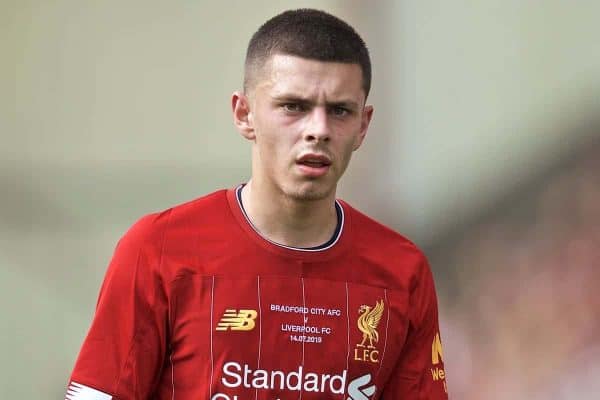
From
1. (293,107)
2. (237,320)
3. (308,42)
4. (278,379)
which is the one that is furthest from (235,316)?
(308,42)

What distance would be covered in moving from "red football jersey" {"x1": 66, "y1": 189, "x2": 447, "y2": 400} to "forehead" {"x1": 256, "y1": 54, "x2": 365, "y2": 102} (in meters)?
0.22

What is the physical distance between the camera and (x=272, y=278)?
1596 millimetres

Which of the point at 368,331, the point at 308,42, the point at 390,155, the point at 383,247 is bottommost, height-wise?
the point at 368,331

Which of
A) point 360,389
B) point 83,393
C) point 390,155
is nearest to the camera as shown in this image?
point 83,393

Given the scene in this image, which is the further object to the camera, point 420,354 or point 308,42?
point 420,354

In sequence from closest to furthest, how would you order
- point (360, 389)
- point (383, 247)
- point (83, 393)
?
point (83, 393) → point (360, 389) → point (383, 247)

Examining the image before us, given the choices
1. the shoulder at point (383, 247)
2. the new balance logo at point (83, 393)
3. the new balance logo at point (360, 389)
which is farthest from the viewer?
the shoulder at point (383, 247)

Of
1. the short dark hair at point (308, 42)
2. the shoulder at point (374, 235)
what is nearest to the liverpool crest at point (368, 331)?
the shoulder at point (374, 235)

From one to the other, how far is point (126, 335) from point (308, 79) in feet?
1.54

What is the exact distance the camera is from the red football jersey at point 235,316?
1.52 m

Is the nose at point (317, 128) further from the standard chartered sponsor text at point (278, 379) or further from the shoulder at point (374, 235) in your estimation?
the standard chartered sponsor text at point (278, 379)

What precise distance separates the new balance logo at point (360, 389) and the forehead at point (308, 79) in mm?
439

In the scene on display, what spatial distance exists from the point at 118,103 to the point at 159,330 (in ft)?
3.77

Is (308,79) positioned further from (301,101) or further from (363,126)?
(363,126)
